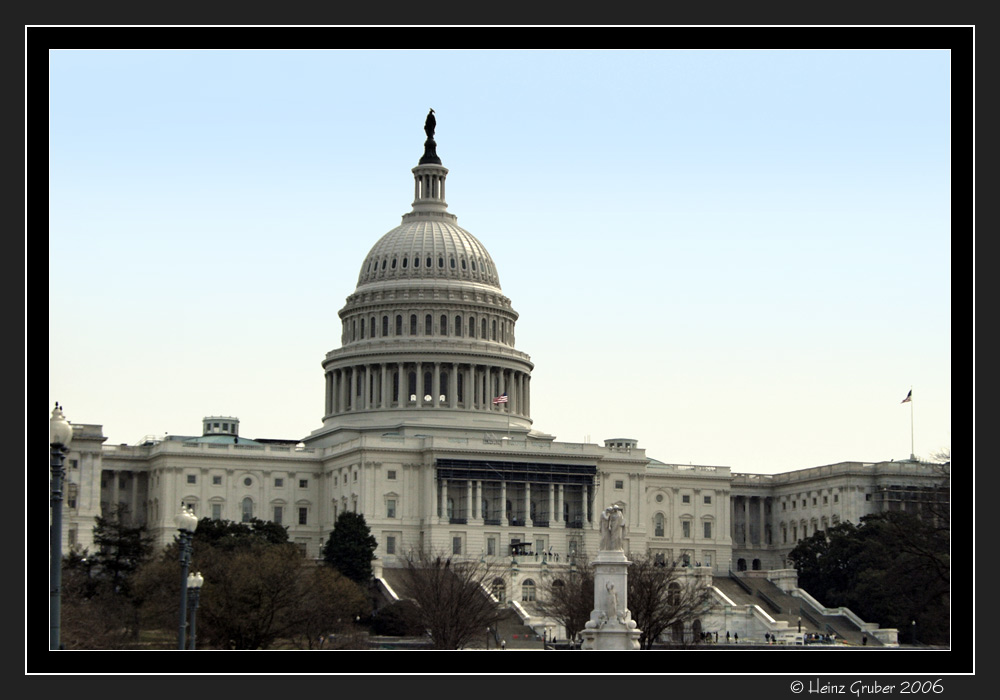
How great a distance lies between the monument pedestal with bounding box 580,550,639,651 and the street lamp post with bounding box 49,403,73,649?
39.2 m

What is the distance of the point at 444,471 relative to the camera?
6496 inches

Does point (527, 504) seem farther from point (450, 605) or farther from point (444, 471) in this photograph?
point (450, 605)

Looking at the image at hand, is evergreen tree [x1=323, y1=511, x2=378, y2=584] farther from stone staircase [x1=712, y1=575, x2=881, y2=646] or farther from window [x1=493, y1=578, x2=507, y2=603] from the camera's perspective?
→ stone staircase [x1=712, y1=575, x2=881, y2=646]

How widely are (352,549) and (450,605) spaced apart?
33.6 metres

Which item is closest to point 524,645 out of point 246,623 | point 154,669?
point 246,623

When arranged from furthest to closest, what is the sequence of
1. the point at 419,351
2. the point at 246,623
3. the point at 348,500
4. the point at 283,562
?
the point at 419,351 < the point at 348,500 < the point at 283,562 < the point at 246,623

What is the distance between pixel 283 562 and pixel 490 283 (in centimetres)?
8282

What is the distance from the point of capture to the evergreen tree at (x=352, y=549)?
142375 mm

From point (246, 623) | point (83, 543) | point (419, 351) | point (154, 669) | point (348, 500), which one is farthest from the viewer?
point (419, 351)

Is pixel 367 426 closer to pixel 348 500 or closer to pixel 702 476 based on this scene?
pixel 348 500

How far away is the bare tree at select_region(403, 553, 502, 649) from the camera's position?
356ft

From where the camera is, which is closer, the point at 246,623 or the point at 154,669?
the point at 154,669

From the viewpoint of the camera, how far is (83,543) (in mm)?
151375

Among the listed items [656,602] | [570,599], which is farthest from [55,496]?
[570,599]
